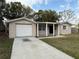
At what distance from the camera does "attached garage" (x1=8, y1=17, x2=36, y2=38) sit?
19148 millimetres

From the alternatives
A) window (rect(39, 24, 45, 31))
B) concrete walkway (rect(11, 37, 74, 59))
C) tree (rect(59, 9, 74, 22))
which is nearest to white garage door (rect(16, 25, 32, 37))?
window (rect(39, 24, 45, 31))

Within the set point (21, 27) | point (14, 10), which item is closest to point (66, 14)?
point (14, 10)

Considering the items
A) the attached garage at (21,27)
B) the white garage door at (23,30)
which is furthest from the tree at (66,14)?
the white garage door at (23,30)

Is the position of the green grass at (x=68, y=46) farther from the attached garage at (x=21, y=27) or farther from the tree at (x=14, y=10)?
the tree at (x=14, y=10)

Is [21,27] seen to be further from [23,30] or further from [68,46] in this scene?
[68,46]

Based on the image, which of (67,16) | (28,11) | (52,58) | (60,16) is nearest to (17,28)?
(52,58)

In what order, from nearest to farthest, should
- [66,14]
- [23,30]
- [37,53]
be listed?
[37,53] → [23,30] → [66,14]

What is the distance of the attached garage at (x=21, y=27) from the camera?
19.1m

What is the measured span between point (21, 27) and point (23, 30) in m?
0.61

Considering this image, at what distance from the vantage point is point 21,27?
1995 cm

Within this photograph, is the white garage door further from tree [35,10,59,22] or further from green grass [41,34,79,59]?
tree [35,10,59,22]

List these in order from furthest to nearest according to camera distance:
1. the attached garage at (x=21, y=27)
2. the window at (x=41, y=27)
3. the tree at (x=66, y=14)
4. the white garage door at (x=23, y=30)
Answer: the tree at (x=66, y=14) → the window at (x=41, y=27) → the white garage door at (x=23, y=30) → the attached garage at (x=21, y=27)

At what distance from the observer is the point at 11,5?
119 feet

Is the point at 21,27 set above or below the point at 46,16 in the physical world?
below
